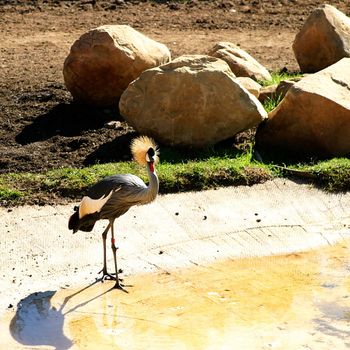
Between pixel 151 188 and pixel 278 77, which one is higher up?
pixel 151 188

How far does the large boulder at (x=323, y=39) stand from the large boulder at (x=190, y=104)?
237cm

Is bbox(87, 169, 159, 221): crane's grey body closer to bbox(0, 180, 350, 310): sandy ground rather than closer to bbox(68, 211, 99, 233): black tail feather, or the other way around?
bbox(68, 211, 99, 233): black tail feather

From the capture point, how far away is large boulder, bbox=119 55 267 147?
9.75 metres

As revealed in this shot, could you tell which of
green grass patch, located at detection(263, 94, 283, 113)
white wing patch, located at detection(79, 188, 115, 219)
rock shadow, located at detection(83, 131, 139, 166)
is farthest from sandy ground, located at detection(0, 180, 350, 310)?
green grass patch, located at detection(263, 94, 283, 113)

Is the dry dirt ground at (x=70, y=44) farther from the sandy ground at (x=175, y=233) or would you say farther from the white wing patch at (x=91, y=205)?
the white wing patch at (x=91, y=205)

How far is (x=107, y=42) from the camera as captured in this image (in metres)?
10.5

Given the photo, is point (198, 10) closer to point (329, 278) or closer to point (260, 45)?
point (260, 45)

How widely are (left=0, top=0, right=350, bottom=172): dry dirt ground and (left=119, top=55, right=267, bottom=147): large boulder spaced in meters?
0.44

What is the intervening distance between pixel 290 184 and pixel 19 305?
10.6ft

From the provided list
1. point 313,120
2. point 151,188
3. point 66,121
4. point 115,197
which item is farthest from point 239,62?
point 115,197

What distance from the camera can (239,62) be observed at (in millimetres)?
11375

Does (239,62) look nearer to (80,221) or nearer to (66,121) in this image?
(66,121)

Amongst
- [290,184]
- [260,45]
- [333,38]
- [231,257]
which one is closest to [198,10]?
[260,45]

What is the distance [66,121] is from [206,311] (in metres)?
4.06
